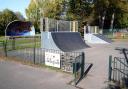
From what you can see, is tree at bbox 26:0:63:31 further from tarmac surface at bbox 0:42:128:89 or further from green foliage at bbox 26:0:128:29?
tarmac surface at bbox 0:42:128:89

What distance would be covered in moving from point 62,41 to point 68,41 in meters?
1.14

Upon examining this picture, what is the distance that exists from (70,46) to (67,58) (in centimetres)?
923

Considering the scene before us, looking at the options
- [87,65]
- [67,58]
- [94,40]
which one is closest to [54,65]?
[67,58]

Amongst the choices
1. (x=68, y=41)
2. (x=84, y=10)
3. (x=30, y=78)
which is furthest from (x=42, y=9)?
(x=30, y=78)

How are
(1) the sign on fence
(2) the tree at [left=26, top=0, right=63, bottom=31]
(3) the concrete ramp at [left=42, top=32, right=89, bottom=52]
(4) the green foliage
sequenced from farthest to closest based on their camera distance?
1. (4) the green foliage
2. (2) the tree at [left=26, top=0, right=63, bottom=31]
3. (3) the concrete ramp at [left=42, top=32, right=89, bottom=52]
4. (1) the sign on fence

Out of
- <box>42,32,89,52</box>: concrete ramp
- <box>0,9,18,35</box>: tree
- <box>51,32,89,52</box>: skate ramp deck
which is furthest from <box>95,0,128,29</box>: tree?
<box>42,32,89,52</box>: concrete ramp

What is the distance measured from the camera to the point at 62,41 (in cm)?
2250

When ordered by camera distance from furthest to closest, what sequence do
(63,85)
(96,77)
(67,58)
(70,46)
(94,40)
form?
1. (94,40)
2. (70,46)
3. (67,58)
4. (96,77)
5. (63,85)

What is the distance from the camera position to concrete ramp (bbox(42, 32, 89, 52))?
2102cm

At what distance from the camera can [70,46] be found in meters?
22.7

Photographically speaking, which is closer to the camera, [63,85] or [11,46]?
[63,85]

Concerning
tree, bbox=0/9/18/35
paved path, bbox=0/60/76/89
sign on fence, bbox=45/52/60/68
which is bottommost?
paved path, bbox=0/60/76/89

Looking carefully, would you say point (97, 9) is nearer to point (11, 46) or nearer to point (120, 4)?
point (120, 4)

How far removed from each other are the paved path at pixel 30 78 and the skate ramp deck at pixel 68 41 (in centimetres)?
734
